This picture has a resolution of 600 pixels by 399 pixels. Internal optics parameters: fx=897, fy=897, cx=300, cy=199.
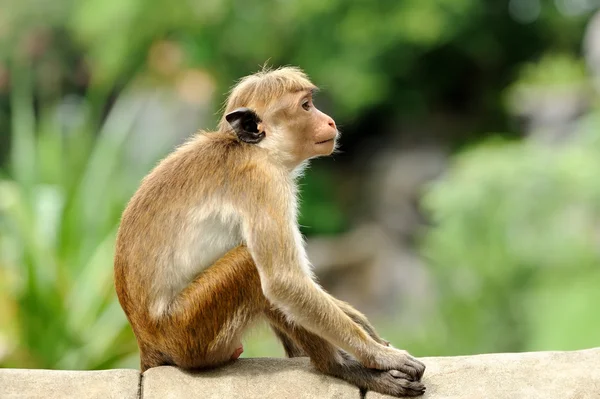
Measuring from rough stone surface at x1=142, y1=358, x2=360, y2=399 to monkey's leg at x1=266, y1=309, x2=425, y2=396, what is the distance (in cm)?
5

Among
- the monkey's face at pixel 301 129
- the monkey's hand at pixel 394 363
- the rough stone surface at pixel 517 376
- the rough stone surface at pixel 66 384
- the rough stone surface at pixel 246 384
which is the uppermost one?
the monkey's face at pixel 301 129

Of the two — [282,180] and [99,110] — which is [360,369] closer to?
[282,180]

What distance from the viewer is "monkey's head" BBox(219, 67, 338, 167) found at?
421 centimetres

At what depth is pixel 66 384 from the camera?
4.04m

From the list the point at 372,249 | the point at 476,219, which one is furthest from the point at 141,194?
the point at 372,249

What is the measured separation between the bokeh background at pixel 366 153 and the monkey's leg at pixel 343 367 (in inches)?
140

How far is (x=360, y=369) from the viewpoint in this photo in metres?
4.04

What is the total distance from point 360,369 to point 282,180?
92cm

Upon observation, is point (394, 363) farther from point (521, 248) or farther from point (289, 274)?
point (521, 248)

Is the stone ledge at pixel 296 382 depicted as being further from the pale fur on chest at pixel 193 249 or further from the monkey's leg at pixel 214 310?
the pale fur on chest at pixel 193 249

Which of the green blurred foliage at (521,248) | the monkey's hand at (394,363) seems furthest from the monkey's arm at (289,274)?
the green blurred foliage at (521,248)

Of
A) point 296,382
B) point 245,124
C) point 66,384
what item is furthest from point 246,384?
point 245,124

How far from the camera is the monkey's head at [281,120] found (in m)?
4.21

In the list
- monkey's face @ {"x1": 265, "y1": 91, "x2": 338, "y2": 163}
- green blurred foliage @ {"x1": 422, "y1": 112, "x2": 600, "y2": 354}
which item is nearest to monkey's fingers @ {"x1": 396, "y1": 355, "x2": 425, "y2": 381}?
monkey's face @ {"x1": 265, "y1": 91, "x2": 338, "y2": 163}
